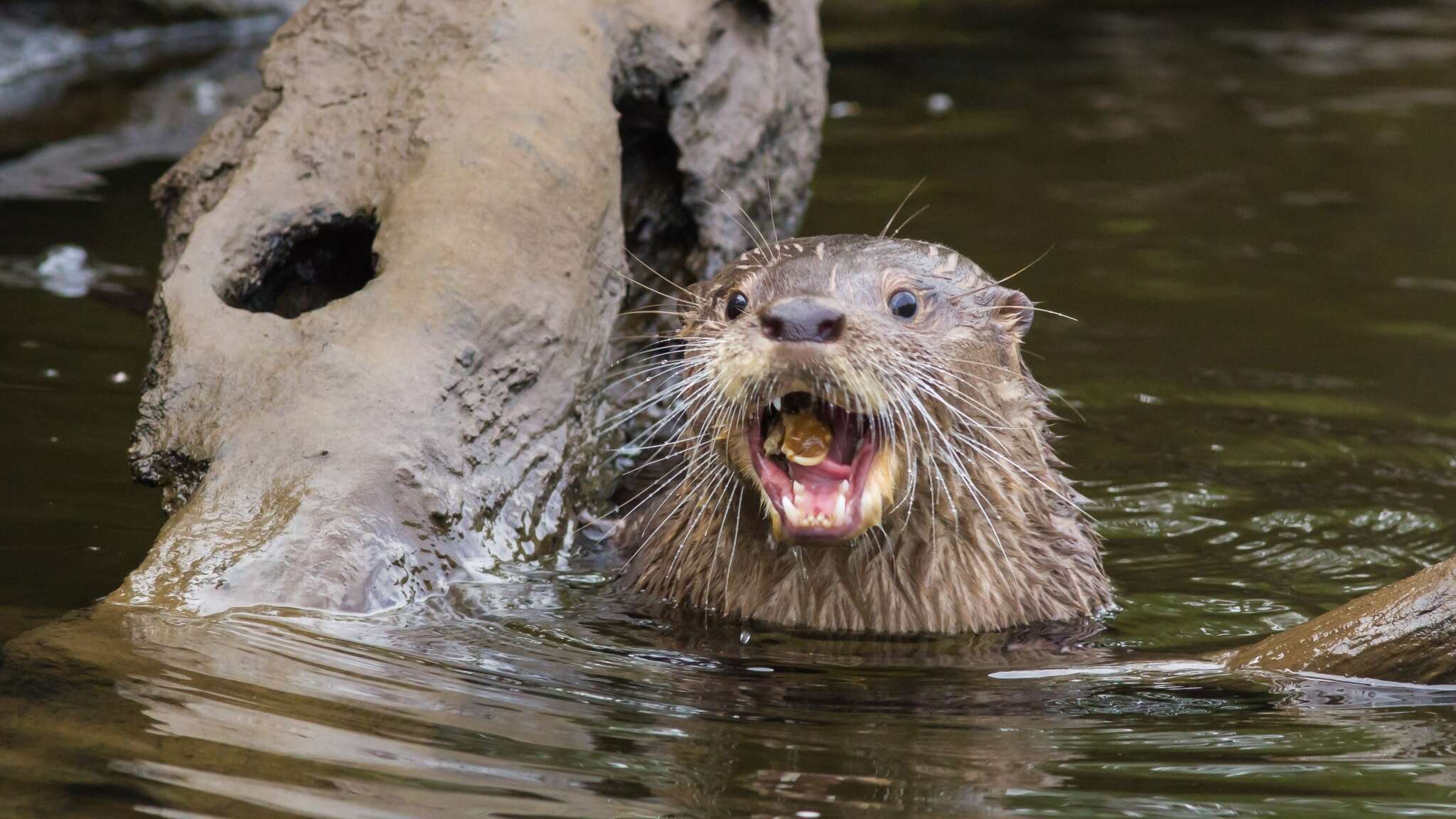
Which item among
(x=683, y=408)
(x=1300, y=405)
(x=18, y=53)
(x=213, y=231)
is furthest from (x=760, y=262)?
(x=18, y=53)

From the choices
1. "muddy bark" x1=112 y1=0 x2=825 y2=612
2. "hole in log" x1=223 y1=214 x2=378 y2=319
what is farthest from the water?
"hole in log" x1=223 y1=214 x2=378 y2=319

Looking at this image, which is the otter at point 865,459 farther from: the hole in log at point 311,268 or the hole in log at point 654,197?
the hole in log at point 654,197

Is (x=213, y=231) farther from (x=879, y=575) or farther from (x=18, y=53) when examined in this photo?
(x=18, y=53)

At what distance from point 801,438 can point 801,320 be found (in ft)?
1.07

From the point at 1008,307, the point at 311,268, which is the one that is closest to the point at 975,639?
the point at 1008,307

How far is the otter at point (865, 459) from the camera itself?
339cm

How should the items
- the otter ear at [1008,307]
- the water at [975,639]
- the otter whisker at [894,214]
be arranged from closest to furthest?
1. the water at [975,639]
2. the otter ear at [1008,307]
3. the otter whisker at [894,214]

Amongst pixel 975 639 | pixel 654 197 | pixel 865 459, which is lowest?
pixel 975 639

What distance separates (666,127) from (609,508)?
1.12 metres

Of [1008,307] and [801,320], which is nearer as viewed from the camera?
[801,320]

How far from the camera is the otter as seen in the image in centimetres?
339

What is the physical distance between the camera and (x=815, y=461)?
350 cm

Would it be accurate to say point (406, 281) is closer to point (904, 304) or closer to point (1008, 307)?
point (904, 304)

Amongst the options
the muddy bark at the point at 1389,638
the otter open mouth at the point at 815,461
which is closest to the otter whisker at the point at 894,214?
the otter open mouth at the point at 815,461
